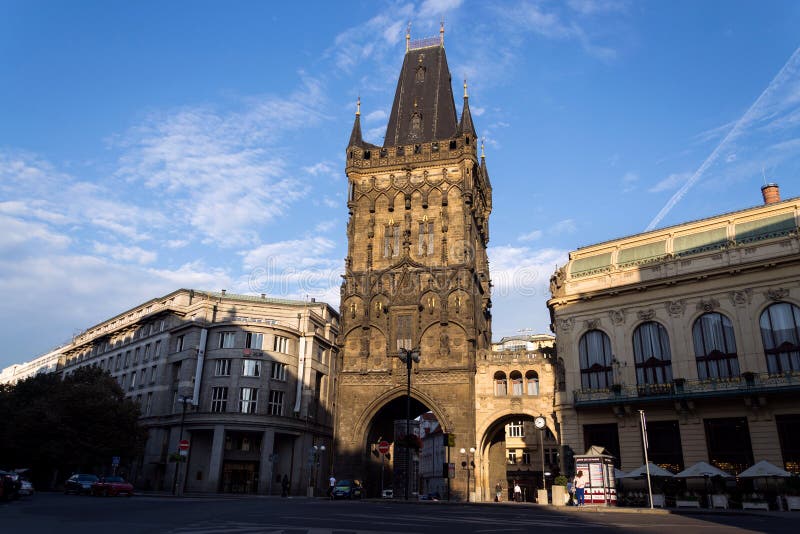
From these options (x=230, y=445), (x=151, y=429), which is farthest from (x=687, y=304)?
(x=151, y=429)

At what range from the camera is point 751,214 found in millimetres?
42219

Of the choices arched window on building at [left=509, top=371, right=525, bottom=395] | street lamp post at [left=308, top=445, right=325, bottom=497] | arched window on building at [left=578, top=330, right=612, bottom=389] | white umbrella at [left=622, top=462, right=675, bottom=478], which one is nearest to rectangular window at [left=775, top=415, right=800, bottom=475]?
white umbrella at [left=622, top=462, right=675, bottom=478]

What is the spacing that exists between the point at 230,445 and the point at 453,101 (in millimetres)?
42907

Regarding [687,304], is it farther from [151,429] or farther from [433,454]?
[433,454]

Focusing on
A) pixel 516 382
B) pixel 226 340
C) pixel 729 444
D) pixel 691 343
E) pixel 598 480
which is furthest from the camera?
pixel 226 340

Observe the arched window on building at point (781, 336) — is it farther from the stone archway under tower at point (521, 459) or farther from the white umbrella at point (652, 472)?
the stone archway under tower at point (521, 459)

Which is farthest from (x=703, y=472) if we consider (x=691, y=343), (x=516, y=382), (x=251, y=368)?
(x=251, y=368)

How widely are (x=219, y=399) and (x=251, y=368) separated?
410cm

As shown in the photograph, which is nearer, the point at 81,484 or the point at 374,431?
the point at 81,484

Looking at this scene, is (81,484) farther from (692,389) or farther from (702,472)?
(692,389)

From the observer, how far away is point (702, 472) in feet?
115

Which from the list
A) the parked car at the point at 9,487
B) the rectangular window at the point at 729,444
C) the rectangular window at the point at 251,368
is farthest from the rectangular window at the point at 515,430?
the parked car at the point at 9,487

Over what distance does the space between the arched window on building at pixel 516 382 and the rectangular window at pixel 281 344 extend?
23.6 metres

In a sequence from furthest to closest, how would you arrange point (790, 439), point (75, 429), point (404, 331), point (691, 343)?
point (404, 331)
point (75, 429)
point (691, 343)
point (790, 439)
